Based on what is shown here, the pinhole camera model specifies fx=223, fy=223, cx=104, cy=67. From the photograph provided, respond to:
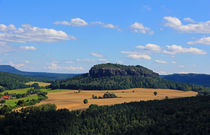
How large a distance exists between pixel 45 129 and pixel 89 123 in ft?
66.4

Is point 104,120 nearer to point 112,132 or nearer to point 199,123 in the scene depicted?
point 112,132

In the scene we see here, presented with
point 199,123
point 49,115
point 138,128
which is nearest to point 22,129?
point 49,115

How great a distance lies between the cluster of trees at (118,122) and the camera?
92.3 meters

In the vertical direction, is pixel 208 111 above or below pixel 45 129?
above

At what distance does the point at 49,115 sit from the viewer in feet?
366

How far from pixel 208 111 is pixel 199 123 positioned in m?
16.2

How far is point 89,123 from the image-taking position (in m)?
104

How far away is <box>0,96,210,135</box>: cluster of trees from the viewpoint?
92.3 metres

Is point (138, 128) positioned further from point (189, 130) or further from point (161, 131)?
point (189, 130)

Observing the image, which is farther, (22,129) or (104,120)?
(104,120)

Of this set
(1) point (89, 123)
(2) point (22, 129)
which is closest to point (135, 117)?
(1) point (89, 123)

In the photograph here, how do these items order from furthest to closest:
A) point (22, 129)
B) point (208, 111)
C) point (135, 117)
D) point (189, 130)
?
point (135, 117) < point (208, 111) < point (22, 129) < point (189, 130)

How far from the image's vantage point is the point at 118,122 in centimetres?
10688

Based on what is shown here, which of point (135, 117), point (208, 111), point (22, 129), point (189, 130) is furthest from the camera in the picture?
point (135, 117)
